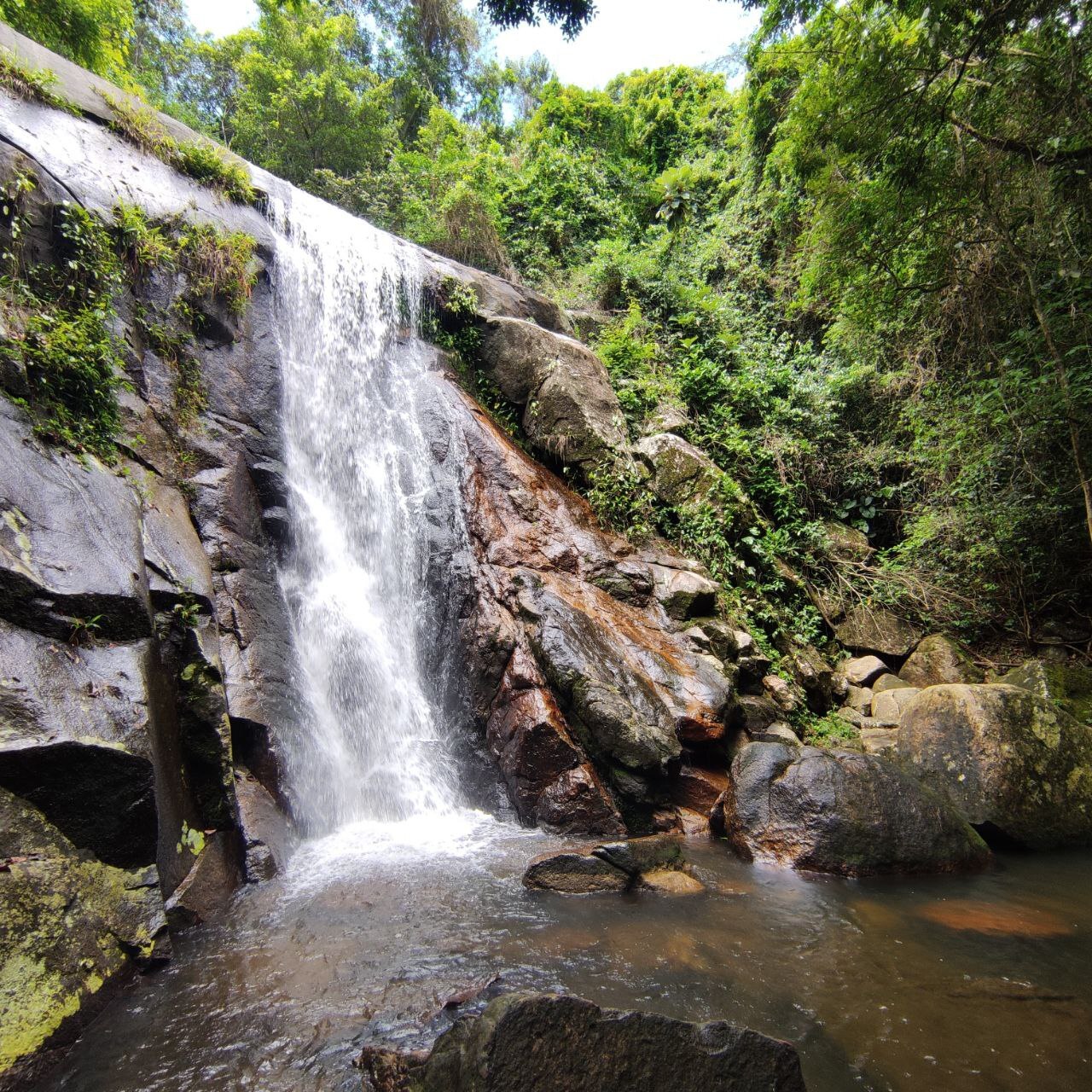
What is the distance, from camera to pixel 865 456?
10.8 metres

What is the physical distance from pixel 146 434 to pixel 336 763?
3.94 m

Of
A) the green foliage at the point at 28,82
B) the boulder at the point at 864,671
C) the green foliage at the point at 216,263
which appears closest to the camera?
the green foliage at the point at 28,82

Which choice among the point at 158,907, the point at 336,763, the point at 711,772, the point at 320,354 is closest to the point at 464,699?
the point at 336,763

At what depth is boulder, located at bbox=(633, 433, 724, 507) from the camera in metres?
9.15

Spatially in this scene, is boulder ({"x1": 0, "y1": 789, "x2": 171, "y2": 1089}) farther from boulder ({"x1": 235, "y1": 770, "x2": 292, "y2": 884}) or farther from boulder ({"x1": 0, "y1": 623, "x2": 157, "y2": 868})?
boulder ({"x1": 235, "y1": 770, "x2": 292, "y2": 884})

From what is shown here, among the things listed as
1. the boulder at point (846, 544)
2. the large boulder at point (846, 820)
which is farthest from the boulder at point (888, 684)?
the large boulder at point (846, 820)

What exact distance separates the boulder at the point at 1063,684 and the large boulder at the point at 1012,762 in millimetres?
1141

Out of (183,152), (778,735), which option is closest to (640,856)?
(778,735)

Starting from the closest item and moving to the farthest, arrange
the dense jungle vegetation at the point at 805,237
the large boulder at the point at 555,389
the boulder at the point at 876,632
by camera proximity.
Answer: the dense jungle vegetation at the point at 805,237, the boulder at the point at 876,632, the large boulder at the point at 555,389

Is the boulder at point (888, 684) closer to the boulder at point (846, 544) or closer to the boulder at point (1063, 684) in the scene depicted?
the boulder at point (1063, 684)

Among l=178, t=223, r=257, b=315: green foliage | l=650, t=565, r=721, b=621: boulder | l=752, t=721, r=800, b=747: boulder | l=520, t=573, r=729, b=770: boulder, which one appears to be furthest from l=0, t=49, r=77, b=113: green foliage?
l=752, t=721, r=800, b=747: boulder

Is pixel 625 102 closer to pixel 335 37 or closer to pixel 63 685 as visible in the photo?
pixel 335 37

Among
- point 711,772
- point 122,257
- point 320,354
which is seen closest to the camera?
point 711,772

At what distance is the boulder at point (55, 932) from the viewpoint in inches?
98.5
